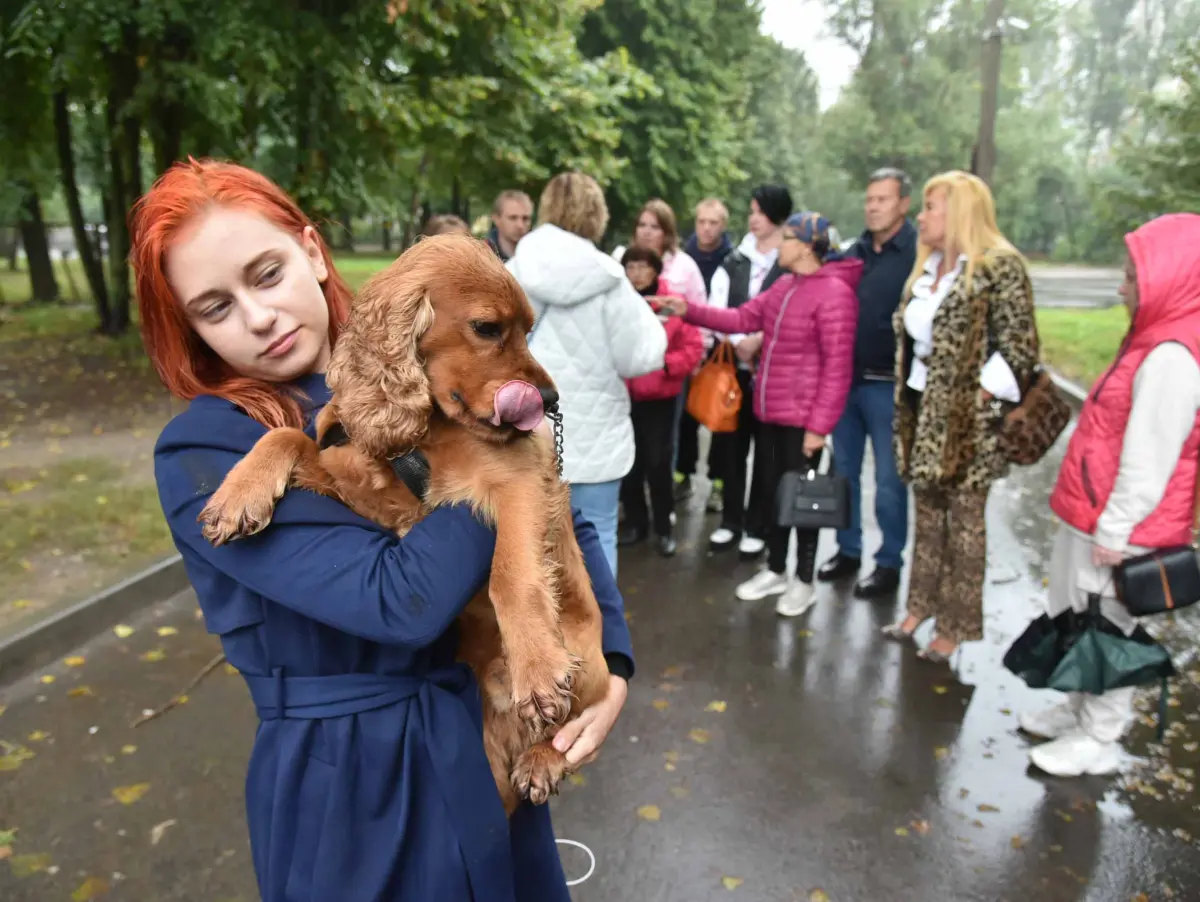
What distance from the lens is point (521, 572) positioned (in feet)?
5.89

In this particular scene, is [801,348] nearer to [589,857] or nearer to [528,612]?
[589,857]

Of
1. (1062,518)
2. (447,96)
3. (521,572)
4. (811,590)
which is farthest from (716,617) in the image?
(447,96)

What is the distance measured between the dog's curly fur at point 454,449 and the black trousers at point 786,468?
4.66 meters

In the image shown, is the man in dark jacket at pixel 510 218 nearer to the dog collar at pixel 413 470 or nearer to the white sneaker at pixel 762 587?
the white sneaker at pixel 762 587

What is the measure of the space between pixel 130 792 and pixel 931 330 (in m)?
5.31

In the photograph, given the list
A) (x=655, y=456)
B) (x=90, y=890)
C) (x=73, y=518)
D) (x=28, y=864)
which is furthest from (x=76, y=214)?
(x=90, y=890)

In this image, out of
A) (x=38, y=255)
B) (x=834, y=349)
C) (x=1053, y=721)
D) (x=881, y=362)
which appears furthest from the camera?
(x=38, y=255)

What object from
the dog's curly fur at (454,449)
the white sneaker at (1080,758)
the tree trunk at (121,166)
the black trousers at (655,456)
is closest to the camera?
the dog's curly fur at (454,449)

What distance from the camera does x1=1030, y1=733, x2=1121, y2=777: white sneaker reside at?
4660mm

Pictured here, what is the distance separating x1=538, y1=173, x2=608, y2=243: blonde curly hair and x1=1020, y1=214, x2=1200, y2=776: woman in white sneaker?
2937mm

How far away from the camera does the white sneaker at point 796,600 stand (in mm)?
6637

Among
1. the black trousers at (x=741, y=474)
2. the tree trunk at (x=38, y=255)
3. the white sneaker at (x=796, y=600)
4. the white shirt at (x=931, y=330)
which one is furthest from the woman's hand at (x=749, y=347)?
the tree trunk at (x=38, y=255)

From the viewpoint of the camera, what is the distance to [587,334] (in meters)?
5.30

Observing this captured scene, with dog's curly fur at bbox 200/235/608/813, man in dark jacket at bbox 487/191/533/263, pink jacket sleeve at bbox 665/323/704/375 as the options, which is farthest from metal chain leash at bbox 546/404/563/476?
man in dark jacket at bbox 487/191/533/263
